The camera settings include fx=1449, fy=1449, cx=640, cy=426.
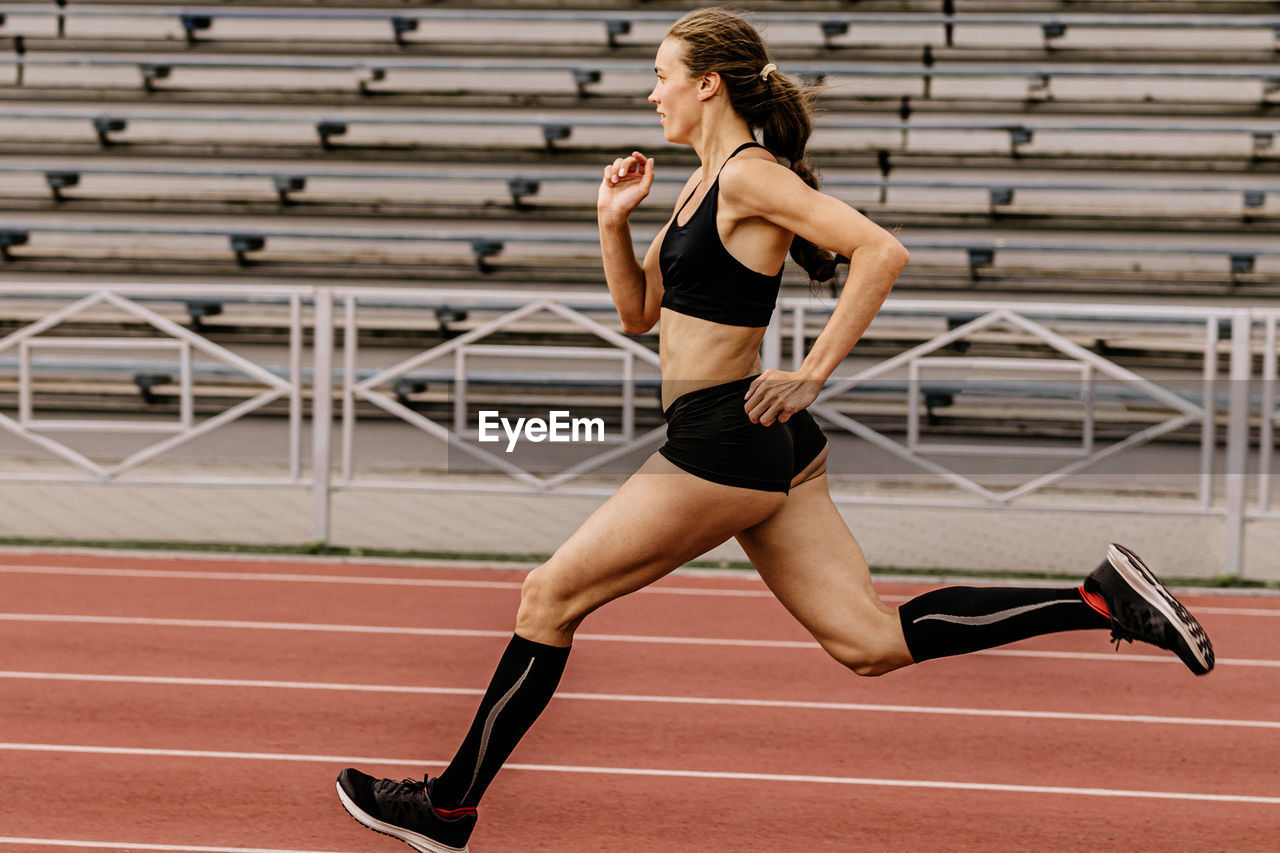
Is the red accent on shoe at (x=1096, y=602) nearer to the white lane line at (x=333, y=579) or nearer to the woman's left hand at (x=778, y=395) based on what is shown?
the woman's left hand at (x=778, y=395)

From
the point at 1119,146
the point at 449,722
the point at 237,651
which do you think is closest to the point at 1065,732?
the point at 449,722

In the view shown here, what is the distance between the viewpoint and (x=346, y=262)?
445 inches

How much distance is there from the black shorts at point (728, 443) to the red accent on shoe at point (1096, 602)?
0.65 metres

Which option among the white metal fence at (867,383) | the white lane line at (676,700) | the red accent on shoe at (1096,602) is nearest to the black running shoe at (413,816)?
the red accent on shoe at (1096,602)

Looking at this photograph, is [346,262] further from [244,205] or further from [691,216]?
[691,216]

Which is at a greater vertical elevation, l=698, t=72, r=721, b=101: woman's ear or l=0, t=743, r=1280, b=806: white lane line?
l=698, t=72, r=721, b=101: woman's ear

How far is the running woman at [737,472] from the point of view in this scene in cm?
257

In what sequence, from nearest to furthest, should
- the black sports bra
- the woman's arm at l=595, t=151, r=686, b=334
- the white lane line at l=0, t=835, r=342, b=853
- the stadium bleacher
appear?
the black sports bra, the woman's arm at l=595, t=151, r=686, b=334, the white lane line at l=0, t=835, r=342, b=853, the stadium bleacher

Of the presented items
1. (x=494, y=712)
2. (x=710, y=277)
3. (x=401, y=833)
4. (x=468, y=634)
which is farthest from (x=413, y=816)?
(x=468, y=634)

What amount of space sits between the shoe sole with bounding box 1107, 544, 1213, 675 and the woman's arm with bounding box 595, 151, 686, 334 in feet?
3.44

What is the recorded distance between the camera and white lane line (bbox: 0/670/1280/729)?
14.8ft

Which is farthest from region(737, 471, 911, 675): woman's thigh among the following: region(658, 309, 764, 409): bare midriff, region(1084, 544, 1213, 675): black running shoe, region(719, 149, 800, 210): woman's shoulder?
region(719, 149, 800, 210): woman's shoulder

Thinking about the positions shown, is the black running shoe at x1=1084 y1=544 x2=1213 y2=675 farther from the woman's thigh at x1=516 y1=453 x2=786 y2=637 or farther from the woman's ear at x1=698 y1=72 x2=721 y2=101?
the woman's ear at x1=698 y1=72 x2=721 y2=101

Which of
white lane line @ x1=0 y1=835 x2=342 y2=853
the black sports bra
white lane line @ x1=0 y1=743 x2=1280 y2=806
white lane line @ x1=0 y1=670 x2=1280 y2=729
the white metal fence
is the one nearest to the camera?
the black sports bra
